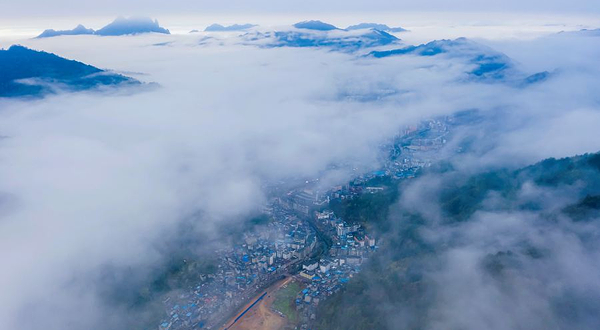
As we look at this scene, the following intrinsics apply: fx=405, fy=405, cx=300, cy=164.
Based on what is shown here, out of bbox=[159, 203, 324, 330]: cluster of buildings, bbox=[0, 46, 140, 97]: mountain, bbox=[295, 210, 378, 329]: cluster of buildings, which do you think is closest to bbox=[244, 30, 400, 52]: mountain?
bbox=[0, 46, 140, 97]: mountain

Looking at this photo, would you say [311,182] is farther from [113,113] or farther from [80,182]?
[113,113]

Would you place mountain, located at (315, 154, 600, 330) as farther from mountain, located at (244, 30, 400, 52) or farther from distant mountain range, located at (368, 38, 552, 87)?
mountain, located at (244, 30, 400, 52)

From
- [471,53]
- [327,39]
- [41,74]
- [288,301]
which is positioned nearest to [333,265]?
[288,301]

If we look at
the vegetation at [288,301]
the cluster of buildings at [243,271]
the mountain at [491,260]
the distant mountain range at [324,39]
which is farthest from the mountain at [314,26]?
the vegetation at [288,301]

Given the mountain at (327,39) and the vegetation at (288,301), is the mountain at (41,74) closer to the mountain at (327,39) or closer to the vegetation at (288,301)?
the vegetation at (288,301)

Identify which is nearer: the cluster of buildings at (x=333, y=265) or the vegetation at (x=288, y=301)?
the vegetation at (x=288, y=301)

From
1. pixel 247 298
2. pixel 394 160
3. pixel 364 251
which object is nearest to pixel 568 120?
pixel 394 160

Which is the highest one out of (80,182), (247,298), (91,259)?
(80,182)
